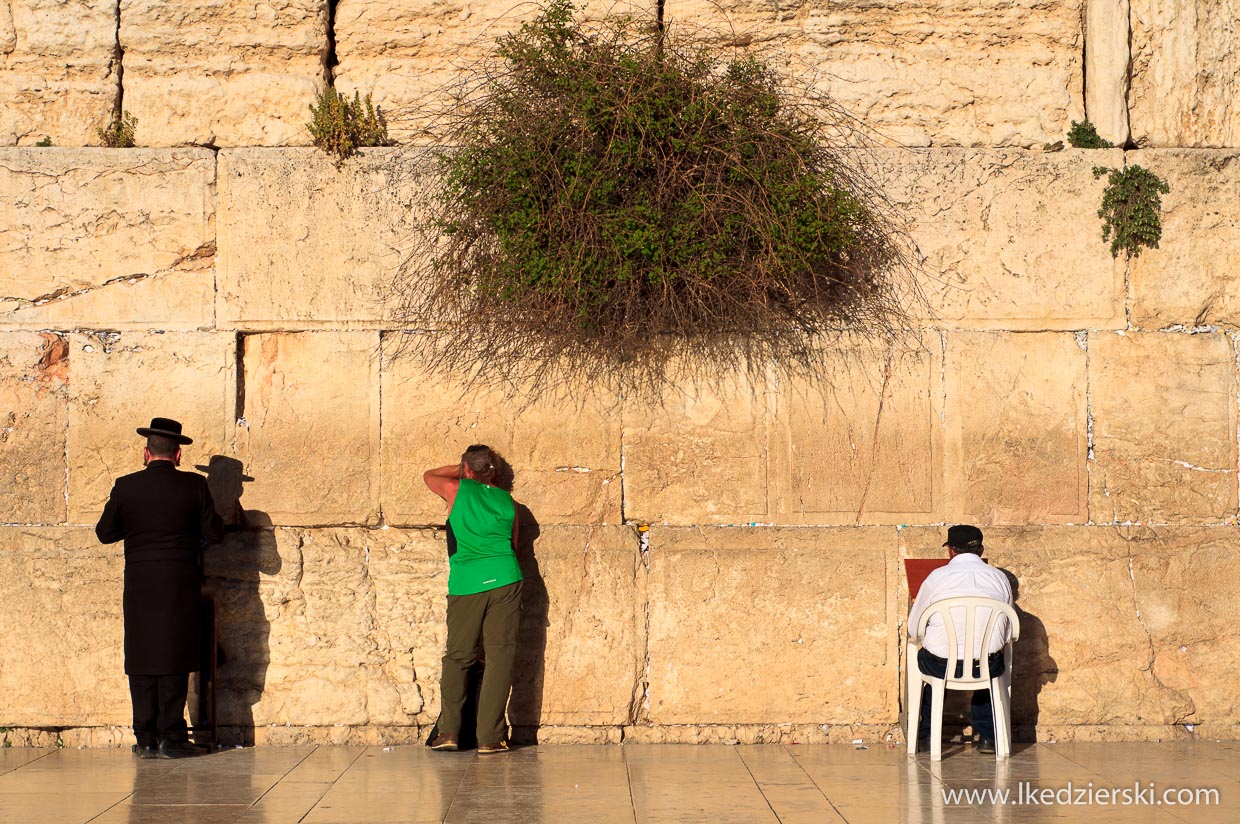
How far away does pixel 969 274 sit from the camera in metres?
7.31

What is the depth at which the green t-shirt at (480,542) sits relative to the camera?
22.1ft

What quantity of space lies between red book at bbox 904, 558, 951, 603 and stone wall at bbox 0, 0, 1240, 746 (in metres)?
0.16

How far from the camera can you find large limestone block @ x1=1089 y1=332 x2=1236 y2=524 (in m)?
7.26

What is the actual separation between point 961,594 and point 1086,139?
283 cm

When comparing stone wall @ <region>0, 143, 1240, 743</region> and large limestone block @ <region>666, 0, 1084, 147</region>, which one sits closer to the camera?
stone wall @ <region>0, 143, 1240, 743</region>

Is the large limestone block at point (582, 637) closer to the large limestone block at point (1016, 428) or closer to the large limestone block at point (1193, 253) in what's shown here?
the large limestone block at point (1016, 428)

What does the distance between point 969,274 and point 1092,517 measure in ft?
4.85

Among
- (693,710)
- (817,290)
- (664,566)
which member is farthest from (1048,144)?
(693,710)

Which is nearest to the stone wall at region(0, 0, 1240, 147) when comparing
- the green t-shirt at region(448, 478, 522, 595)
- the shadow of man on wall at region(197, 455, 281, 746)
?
the shadow of man on wall at region(197, 455, 281, 746)

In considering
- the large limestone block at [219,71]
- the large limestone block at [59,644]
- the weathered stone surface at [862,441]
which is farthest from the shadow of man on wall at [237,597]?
the weathered stone surface at [862,441]

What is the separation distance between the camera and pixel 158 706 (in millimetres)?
6633

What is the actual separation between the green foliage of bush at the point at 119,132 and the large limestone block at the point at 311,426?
136cm

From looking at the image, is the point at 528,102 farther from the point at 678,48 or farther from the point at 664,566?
the point at 664,566

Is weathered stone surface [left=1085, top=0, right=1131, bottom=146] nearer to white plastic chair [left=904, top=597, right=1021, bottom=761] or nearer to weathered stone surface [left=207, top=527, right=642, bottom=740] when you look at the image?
white plastic chair [left=904, top=597, right=1021, bottom=761]
